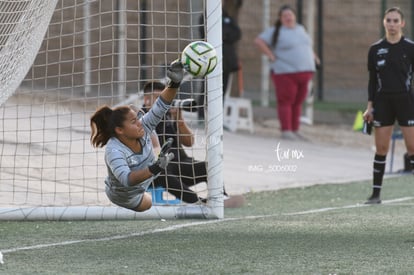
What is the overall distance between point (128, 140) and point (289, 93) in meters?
8.90

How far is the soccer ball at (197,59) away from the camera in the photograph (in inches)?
327

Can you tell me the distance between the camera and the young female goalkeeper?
27.4 ft

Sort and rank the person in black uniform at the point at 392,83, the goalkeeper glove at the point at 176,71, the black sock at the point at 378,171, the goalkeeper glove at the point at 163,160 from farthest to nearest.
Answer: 1. the black sock at the point at 378,171
2. the person in black uniform at the point at 392,83
3. the goalkeeper glove at the point at 176,71
4. the goalkeeper glove at the point at 163,160

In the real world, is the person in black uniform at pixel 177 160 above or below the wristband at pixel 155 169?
below

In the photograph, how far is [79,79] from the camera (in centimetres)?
1622

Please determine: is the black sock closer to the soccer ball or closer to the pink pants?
the soccer ball

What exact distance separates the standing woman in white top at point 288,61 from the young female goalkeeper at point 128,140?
854 centimetres

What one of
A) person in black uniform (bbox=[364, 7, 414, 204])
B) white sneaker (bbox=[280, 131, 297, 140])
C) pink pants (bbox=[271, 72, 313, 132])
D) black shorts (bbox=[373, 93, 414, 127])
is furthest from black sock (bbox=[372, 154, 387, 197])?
white sneaker (bbox=[280, 131, 297, 140])

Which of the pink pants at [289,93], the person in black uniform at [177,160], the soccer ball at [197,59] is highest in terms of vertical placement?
the soccer ball at [197,59]

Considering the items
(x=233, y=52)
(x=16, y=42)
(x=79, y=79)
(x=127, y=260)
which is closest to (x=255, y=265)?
(x=127, y=260)

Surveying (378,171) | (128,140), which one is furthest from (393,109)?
→ (128,140)

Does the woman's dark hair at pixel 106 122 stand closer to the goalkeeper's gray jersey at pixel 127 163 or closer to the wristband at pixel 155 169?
the goalkeeper's gray jersey at pixel 127 163

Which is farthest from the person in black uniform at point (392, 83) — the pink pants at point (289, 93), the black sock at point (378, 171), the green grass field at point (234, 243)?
the pink pants at point (289, 93)

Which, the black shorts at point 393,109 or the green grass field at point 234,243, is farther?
the black shorts at point 393,109
